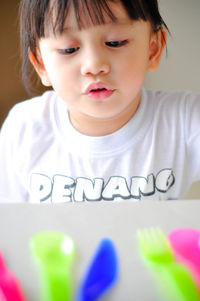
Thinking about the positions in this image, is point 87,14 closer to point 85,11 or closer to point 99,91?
point 85,11

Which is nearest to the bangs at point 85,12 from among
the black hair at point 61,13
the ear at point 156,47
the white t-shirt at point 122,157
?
the black hair at point 61,13

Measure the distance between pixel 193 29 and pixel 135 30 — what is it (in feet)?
1.45

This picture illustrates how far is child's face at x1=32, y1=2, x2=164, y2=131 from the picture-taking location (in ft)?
1.61

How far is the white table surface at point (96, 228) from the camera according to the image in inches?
12.7

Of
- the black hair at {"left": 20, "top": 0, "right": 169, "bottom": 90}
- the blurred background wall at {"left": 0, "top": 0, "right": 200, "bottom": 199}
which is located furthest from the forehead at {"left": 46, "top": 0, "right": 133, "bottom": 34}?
the blurred background wall at {"left": 0, "top": 0, "right": 200, "bottom": 199}

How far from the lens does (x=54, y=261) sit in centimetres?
35

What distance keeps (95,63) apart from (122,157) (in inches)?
10.0

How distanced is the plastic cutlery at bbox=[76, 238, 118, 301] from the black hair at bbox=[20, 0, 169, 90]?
1.01 feet

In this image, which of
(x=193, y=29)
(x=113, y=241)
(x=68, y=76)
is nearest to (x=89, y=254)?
(x=113, y=241)

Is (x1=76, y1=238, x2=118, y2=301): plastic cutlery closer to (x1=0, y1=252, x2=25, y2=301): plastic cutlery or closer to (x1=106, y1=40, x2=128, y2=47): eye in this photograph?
(x1=0, y1=252, x2=25, y2=301): plastic cutlery

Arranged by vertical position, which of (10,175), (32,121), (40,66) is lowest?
(10,175)

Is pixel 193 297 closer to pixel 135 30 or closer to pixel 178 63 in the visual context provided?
pixel 135 30

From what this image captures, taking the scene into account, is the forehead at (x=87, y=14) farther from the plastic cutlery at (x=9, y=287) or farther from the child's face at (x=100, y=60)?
the plastic cutlery at (x=9, y=287)

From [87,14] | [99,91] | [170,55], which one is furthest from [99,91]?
[170,55]
